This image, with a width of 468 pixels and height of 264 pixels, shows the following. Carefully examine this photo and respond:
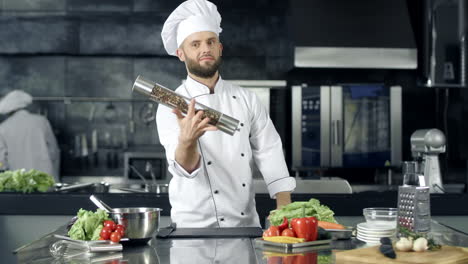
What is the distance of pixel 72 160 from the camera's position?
686 cm

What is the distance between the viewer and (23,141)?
6.47m

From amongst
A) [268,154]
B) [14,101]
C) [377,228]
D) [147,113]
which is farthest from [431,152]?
[14,101]

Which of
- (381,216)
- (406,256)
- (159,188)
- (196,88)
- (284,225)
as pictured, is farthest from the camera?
(159,188)

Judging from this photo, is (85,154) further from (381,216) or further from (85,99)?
(381,216)

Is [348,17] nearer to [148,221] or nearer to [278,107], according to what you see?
[278,107]

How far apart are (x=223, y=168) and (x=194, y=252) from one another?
3.00 ft

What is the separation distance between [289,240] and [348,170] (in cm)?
470

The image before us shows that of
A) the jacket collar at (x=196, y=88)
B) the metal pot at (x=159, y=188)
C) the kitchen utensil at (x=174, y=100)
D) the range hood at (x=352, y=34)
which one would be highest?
the range hood at (x=352, y=34)

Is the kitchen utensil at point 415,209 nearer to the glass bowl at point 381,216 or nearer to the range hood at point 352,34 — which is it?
the glass bowl at point 381,216

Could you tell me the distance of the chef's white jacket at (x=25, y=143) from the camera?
6426mm

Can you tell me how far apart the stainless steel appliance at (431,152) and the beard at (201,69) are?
1.86 meters

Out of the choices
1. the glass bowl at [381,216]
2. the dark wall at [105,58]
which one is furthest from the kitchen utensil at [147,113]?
the glass bowl at [381,216]

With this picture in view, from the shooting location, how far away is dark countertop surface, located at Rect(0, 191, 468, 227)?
379 cm

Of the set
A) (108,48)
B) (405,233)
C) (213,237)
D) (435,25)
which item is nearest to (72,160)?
(108,48)
